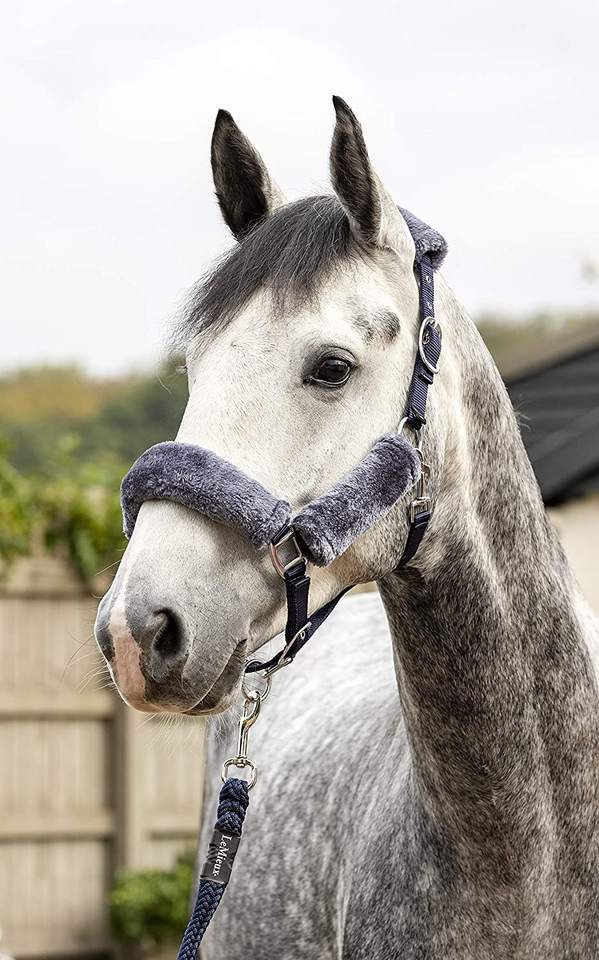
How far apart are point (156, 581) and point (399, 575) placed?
58 cm

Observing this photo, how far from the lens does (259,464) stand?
1.82 metres

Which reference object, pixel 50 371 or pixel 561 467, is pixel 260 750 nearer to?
pixel 561 467

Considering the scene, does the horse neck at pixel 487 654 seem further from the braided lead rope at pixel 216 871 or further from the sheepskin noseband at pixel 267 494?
the braided lead rope at pixel 216 871

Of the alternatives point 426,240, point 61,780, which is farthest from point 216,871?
point 61,780

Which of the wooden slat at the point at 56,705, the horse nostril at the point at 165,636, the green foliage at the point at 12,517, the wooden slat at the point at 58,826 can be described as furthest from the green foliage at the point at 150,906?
the horse nostril at the point at 165,636

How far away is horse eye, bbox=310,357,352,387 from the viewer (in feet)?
6.23

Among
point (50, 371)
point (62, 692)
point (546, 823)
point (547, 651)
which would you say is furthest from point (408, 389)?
point (50, 371)

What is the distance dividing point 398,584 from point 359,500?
1.04 ft

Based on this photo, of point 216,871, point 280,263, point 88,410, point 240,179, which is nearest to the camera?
point 280,263

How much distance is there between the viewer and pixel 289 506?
182 cm

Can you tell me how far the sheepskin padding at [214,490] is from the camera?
1.76m

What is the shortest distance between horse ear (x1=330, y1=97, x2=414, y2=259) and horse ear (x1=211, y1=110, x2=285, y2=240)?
0.22 m

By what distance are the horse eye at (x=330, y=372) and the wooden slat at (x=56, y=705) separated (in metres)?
4.45

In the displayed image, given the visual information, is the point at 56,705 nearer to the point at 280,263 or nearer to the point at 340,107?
the point at 280,263
